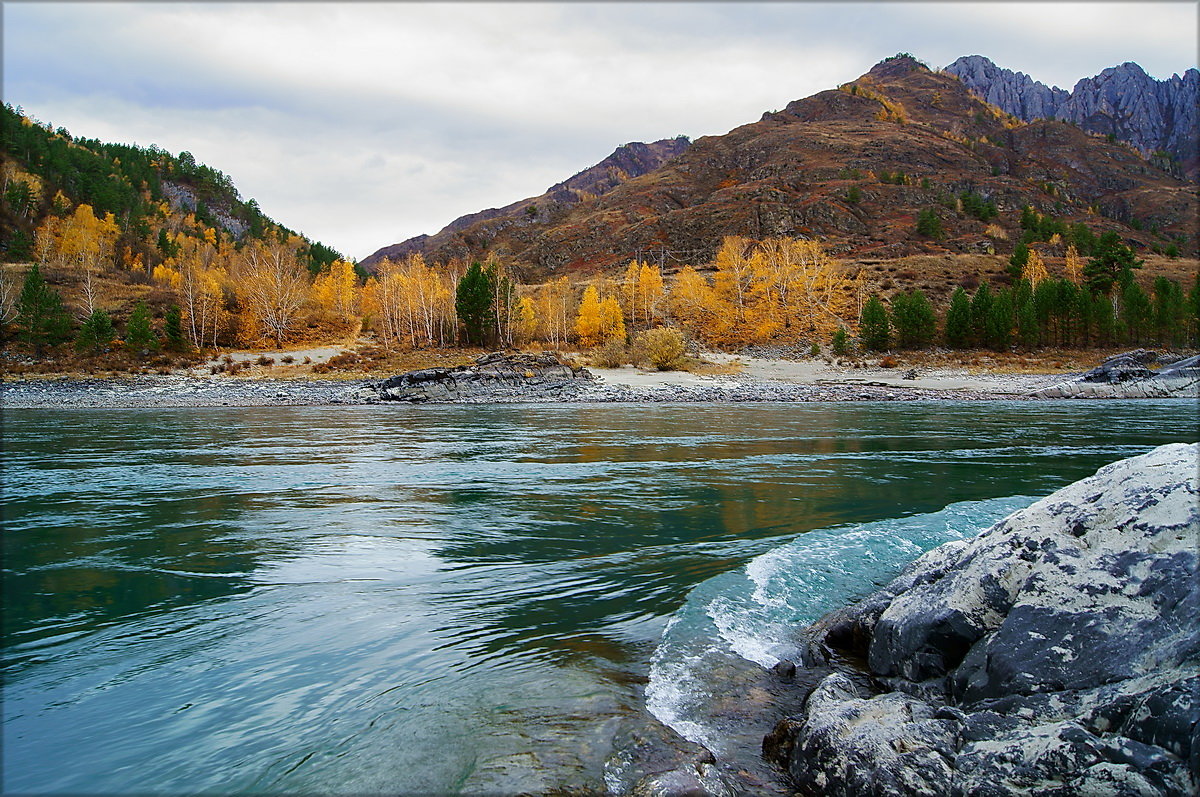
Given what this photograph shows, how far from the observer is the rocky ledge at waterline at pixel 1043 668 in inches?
115

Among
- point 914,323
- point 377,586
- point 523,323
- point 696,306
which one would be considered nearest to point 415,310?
point 523,323

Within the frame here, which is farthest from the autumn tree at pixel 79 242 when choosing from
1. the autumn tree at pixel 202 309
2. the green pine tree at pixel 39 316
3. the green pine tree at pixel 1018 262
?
the green pine tree at pixel 1018 262

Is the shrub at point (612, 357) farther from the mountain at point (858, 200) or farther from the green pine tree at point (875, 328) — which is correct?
the mountain at point (858, 200)

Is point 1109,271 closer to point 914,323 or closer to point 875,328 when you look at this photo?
point 914,323

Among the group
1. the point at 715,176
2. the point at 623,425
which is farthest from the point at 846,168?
the point at 623,425

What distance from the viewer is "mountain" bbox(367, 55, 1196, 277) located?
433 feet

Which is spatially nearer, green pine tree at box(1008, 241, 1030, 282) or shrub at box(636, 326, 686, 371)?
shrub at box(636, 326, 686, 371)

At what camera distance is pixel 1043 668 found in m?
3.66

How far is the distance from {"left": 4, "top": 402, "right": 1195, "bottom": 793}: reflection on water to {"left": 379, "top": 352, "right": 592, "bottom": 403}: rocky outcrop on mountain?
73.2ft

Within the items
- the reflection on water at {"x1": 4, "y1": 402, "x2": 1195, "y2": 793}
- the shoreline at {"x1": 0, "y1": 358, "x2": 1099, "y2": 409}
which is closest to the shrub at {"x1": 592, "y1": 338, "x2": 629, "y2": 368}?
the shoreline at {"x1": 0, "y1": 358, "x2": 1099, "y2": 409}

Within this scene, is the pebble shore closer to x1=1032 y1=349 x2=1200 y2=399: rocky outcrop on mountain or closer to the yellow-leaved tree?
x1=1032 y1=349 x2=1200 y2=399: rocky outcrop on mountain

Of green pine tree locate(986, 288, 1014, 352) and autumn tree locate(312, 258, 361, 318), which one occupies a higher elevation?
autumn tree locate(312, 258, 361, 318)

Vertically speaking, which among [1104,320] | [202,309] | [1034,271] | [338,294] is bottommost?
[1104,320]

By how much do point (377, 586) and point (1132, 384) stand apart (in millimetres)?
50074
